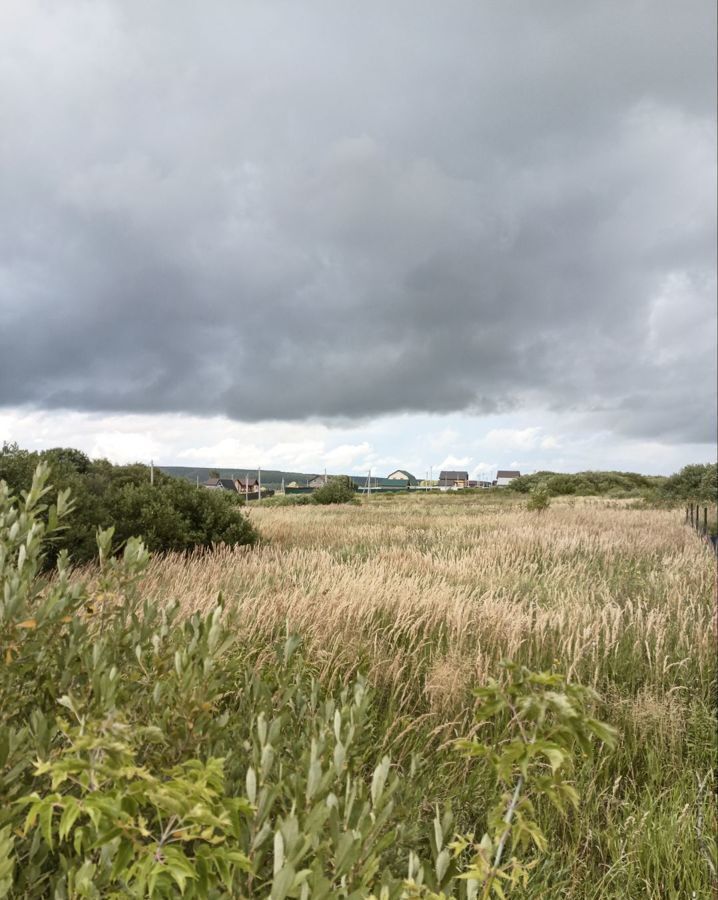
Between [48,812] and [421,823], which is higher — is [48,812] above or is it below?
above

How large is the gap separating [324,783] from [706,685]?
443 cm

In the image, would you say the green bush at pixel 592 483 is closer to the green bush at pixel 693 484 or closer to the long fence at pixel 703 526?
the green bush at pixel 693 484

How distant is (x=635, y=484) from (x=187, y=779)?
2937 inches

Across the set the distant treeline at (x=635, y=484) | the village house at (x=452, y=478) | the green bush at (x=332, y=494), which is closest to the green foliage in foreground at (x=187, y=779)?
the distant treeline at (x=635, y=484)

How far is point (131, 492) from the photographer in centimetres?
1029

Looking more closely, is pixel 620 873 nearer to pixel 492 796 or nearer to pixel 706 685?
pixel 492 796

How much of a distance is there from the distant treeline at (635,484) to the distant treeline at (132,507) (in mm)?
21712

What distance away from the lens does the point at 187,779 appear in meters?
1.57

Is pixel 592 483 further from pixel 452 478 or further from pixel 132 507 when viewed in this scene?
pixel 452 478

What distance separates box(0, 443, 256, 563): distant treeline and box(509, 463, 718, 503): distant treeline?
21712 mm

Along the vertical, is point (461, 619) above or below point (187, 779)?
below

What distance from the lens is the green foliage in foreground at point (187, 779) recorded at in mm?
1460

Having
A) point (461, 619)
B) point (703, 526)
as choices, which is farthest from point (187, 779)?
point (703, 526)

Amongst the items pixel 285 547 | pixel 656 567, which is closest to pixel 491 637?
pixel 656 567
